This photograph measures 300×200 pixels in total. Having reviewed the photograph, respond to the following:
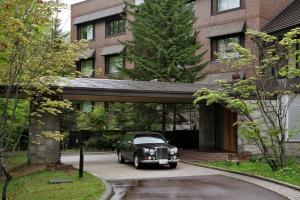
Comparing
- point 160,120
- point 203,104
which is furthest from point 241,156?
point 160,120

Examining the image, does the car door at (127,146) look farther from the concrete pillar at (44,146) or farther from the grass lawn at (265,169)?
the grass lawn at (265,169)

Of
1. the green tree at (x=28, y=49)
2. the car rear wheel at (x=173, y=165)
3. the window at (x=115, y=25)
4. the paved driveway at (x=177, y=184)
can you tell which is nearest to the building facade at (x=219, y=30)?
the window at (x=115, y=25)

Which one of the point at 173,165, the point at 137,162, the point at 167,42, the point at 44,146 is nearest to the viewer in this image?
the point at 44,146

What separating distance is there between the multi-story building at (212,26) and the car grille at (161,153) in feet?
22.4

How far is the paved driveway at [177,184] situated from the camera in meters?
13.2

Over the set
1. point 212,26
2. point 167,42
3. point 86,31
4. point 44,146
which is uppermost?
point 86,31

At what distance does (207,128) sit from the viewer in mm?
26906

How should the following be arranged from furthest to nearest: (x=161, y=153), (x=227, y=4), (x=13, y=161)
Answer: (x=227, y=4), (x=13, y=161), (x=161, y=153)

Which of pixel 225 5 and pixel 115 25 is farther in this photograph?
pixel 115 25

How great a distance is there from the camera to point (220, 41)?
3388cm

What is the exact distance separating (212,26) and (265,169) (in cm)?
1737

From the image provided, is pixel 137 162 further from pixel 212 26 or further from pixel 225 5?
pixel 225 5

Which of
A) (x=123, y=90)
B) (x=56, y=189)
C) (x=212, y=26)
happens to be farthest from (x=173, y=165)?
(x=212, y=26)

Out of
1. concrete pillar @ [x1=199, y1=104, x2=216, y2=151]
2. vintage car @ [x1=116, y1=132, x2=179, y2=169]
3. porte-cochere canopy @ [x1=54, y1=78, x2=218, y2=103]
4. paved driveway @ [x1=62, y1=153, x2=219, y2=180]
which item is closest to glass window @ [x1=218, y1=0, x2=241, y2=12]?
concrete pillar @ [x1=199, y1=104, x2=216, y2=151]
